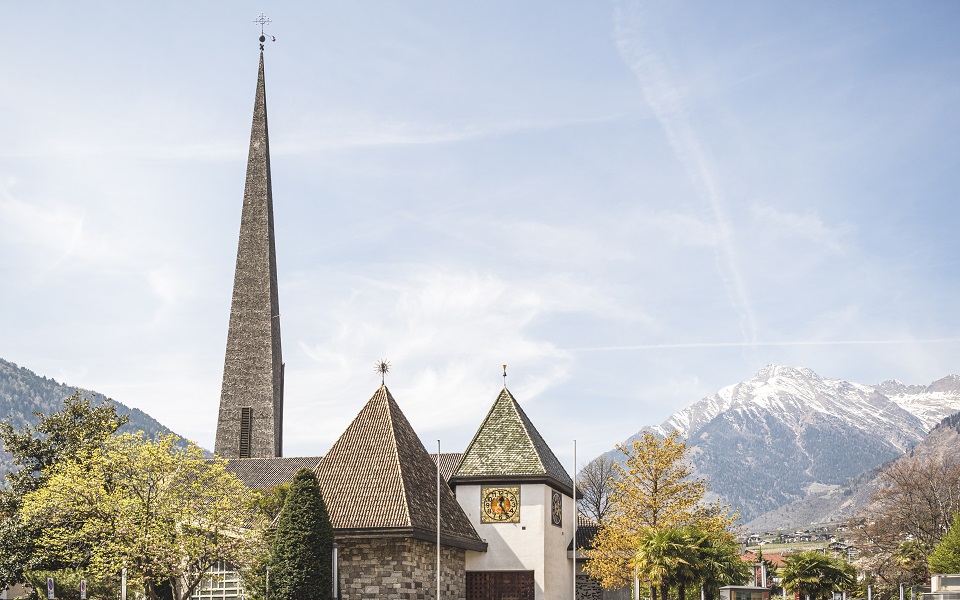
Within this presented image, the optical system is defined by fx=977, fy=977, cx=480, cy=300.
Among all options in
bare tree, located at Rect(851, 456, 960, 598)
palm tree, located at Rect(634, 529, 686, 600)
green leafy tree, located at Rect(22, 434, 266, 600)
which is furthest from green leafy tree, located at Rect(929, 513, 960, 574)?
green leafy tree, located at Rect(22, 434, 266, 600)

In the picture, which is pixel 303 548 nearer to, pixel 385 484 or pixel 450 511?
pixel 385 484

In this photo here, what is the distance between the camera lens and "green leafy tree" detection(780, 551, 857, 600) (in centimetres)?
4559

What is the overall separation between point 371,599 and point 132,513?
8495 millimetres

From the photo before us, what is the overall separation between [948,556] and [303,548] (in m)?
33.2

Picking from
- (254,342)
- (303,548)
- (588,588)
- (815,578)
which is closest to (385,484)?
(303,548)

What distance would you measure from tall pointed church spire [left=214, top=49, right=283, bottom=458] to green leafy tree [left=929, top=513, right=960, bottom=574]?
54425mm

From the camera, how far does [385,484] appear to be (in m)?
35.1

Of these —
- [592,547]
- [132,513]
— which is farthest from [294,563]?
[592,547]

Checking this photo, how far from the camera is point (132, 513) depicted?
32.6 m

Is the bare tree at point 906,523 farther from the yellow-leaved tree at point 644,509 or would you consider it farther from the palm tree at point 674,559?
the palm tree at point 674,559

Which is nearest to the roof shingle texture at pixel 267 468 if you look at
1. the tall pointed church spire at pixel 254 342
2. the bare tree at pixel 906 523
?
the tall pointed church spire at pixel 254 342

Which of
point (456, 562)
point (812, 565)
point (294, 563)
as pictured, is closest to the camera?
point (294, 563)

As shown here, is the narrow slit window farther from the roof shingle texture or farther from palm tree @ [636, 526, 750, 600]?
palm tree @ [636, 526, 750, 600]

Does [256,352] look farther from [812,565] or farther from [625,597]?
[812,565]
